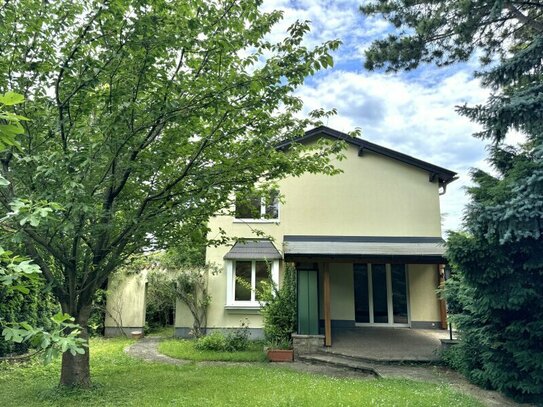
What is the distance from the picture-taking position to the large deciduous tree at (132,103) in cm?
553

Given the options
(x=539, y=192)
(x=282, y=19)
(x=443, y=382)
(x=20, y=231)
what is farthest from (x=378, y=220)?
(x=20, y=231)

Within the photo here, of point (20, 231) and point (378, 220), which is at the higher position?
point (378, 220)

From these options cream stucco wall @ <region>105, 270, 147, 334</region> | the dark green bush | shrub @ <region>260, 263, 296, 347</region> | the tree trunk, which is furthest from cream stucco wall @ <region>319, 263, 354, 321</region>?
the dark green bush

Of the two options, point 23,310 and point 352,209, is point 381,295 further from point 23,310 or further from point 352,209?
point 23,310

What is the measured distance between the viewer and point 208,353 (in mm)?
11883

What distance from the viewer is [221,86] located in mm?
5969

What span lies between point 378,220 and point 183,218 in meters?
10.3

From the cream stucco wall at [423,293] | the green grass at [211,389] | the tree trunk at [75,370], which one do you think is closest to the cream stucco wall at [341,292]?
the cream stucco wall at [423,293]

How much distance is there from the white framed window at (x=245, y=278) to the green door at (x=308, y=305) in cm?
304

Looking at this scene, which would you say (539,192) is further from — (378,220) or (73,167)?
(378,220)

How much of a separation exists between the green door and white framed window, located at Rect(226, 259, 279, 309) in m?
3.04

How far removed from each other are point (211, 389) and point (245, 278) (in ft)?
25.0

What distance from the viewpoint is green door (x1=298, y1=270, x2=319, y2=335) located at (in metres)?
11.5

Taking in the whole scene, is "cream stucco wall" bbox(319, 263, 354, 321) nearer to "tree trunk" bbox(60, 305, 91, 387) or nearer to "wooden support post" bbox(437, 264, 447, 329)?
"wooden support post" bbox(437, 264, 447, 329)
